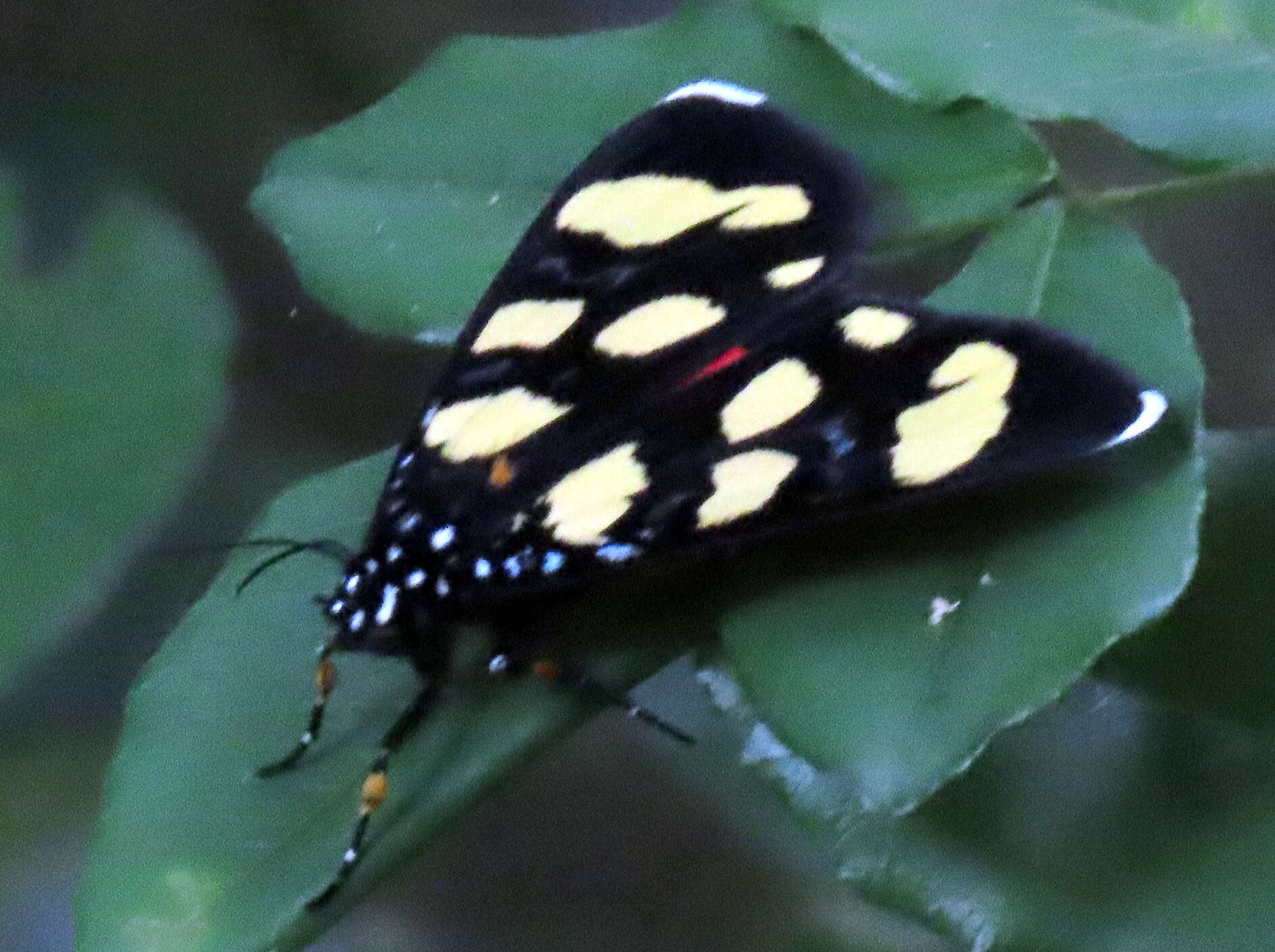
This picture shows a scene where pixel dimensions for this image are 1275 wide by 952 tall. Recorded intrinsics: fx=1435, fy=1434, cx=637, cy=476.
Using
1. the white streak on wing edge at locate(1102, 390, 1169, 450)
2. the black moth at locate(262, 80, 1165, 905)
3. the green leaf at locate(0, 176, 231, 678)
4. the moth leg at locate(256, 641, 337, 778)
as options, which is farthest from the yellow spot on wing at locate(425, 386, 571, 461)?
the green leaf at locate(0, 176, 231, 678)

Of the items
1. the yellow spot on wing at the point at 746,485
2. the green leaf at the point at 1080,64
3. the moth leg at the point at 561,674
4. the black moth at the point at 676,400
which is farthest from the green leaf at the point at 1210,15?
the moth leg at the point at 561,674

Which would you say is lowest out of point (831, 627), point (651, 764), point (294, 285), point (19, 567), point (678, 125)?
point (651, 764)

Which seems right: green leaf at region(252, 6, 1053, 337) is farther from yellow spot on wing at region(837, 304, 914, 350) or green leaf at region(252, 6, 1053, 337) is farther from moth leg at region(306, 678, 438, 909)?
moth leg at region(306, 678, 438, 909)

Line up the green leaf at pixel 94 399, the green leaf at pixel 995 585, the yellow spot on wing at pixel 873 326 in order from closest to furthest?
the green leaf at pixel 995 585, the yellow spot on wing at pixel 873 326, the green leaf at pixel 94 399

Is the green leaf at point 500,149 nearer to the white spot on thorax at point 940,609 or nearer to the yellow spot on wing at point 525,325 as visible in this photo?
the yellow spot on wing at point 525,325

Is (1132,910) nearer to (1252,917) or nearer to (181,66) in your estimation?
(1252,917)

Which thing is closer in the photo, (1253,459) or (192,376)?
(1253,459)

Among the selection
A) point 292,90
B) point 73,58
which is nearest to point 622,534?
point 292,90

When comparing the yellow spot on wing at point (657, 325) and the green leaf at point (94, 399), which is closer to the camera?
the yellow spot on wing at point (657, 325)
